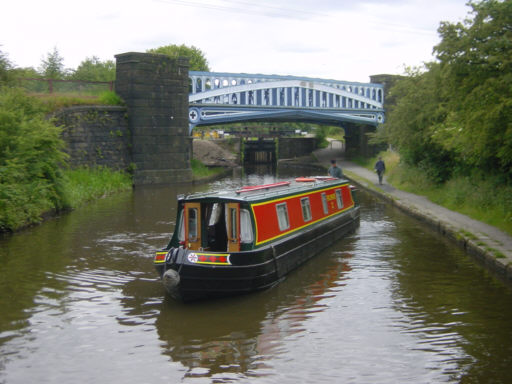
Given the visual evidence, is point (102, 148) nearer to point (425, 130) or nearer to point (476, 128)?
point (425, 130)

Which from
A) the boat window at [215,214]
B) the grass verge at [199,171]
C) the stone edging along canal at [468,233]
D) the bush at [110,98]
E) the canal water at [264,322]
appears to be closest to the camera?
the canal water at [264,322]

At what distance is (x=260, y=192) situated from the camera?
1020 cm

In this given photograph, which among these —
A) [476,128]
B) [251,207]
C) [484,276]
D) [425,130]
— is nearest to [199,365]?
[251,207]

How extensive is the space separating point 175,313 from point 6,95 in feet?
34.1

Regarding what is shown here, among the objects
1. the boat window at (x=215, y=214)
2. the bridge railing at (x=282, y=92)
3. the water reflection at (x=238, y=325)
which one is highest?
the bridge railing at (x=282, y=92)

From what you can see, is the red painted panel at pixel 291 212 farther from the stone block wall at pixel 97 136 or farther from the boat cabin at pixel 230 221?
the stone block wall at pixel 97 136

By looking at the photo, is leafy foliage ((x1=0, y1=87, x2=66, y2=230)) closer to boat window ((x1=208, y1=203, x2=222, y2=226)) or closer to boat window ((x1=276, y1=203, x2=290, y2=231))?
boat window ((x1=208, y1=203, x2=222, y2=226))

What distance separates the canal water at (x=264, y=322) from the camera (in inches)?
233

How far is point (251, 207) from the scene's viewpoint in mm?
8914

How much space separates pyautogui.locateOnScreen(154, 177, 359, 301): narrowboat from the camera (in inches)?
313

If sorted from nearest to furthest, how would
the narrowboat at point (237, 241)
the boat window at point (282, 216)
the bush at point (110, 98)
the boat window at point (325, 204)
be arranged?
the narrowboat at point (237, 241) → the boat window at point (282, 216) → the boat window at point (325, 204) → the bush at point (110, 98)

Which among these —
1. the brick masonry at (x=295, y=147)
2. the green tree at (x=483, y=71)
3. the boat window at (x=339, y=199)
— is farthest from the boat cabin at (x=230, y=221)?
the brick masonry at (x=295, y=147)

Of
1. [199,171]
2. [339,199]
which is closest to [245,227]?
[339,199]

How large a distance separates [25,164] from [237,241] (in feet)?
24.1
